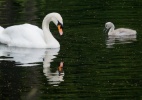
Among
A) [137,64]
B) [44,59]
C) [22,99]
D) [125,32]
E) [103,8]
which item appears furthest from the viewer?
[103,8]

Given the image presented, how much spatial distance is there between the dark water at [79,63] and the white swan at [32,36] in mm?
305

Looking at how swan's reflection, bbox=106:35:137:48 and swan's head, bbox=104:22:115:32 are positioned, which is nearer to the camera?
swan's reflection, bbox=106:35:137:48

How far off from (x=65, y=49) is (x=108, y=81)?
457 cm

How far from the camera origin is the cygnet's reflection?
17295mm

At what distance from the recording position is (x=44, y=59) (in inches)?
770

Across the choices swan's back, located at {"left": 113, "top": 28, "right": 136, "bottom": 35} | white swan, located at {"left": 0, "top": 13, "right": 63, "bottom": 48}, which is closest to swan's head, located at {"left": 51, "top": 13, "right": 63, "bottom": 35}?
white swan, located at {"left": 0, "top": 13, "right": 63, "bottom": 48}

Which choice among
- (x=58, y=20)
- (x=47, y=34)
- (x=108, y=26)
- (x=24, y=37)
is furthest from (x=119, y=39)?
(x=24, y=37)

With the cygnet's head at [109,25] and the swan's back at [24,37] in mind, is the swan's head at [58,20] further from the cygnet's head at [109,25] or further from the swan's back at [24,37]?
the cygnet's head at [109,25]

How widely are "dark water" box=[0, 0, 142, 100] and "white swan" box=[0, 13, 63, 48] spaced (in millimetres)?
305

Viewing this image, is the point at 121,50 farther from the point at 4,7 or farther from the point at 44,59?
the point at 4,7

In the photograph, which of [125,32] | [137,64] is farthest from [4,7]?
[137,64]

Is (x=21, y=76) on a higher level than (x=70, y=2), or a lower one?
higher

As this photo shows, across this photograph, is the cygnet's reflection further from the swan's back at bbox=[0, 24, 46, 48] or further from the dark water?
the swan's back at bbox=[0, 24, 46, 48]

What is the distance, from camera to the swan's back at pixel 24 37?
72.6 feet
